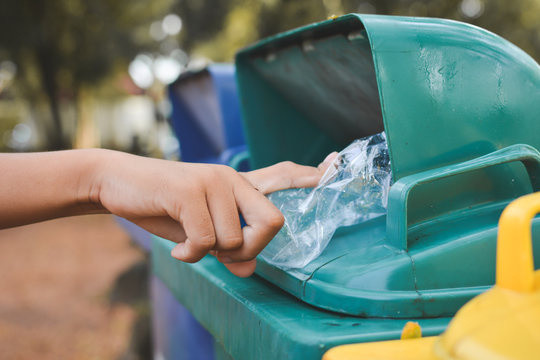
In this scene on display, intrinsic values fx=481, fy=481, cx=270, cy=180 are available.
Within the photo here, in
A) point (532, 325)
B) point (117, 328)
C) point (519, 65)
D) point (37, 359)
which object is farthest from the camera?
point (117, 328)

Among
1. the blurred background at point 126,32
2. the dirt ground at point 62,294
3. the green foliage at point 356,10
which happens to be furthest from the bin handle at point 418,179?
the green foliage at point 356,10

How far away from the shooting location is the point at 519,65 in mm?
1113

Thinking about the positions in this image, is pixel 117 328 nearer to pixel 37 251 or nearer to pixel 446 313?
pixel 37 251

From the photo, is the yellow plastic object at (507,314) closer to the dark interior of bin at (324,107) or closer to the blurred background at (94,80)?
the dark interior of bin at (324,107)

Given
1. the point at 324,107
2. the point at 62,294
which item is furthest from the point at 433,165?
the point at 62,294

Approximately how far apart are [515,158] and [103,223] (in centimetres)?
896

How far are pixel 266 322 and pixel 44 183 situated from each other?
1.59 ft

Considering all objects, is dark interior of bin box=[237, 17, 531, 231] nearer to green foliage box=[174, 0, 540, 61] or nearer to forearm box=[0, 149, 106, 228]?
forearm box=[0, 149, 106, 228]

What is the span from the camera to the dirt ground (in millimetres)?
3951

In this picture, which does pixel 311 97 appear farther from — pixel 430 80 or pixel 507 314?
pixel 507 314

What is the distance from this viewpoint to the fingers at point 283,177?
108cm

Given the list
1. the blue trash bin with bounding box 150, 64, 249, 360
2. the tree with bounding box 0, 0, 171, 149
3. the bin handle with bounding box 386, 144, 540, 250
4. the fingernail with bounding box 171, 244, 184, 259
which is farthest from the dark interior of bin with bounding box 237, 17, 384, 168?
the tree with bounding box 0, 0, 171, 149

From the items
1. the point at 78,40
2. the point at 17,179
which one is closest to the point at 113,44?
the point at 78,40

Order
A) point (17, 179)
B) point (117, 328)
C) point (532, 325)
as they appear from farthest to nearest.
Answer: point (117, 328)
point (17, 179)
point (532, 325)
